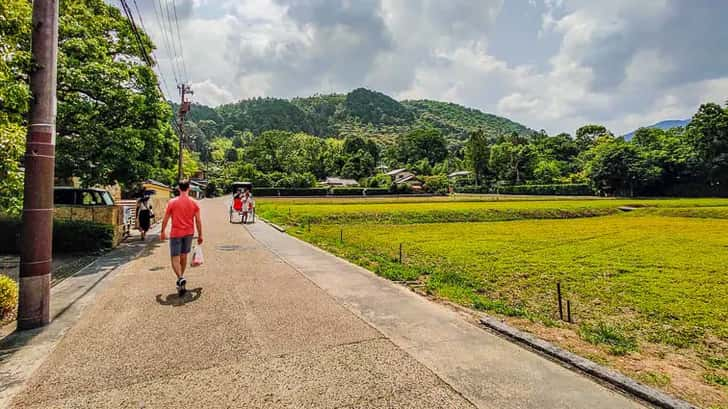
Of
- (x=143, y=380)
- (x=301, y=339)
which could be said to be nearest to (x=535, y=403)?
(x=301, y=339)

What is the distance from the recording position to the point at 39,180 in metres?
4.30

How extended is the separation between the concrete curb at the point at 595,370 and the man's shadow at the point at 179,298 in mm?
4543

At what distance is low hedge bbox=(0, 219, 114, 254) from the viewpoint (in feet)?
30.8

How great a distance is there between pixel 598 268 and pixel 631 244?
614 cm

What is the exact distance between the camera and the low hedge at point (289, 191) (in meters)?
59.4

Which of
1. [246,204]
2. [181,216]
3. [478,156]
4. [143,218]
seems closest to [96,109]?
[143,218]

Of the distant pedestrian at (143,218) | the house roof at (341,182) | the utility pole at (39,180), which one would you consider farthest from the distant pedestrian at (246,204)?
the house roof at (341,182)

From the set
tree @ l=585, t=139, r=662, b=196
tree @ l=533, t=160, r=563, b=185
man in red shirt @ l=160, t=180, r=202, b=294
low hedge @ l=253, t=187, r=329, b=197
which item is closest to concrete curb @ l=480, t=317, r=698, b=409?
man in red shirt @ l=160, t=180, r=202, b=294

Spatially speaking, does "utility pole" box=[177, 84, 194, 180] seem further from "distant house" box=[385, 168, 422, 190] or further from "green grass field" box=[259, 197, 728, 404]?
"distant house" box=[385, 168, 422, 190]

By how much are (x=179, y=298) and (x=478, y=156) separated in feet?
264

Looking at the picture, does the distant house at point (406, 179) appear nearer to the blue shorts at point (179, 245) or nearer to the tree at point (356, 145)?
the tree at point (356, 145)

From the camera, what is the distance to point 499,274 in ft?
27.4

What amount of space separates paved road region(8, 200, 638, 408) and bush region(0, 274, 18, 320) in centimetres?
89

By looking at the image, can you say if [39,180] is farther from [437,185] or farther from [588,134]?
[588,134]
